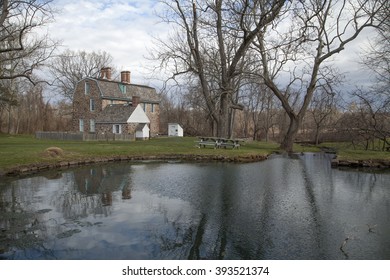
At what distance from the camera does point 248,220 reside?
758 cm

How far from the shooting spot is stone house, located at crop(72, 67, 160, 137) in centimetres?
3744

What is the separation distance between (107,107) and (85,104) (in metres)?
3.19

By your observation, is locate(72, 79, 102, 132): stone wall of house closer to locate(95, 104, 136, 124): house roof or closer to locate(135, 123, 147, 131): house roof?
locate(95, 104, 136, 124): house roof

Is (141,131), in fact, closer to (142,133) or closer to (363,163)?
(142,133)

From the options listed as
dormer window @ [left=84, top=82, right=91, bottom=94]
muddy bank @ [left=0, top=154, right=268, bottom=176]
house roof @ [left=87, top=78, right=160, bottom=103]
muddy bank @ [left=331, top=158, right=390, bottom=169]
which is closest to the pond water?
muddy bank @ [left=0, top=154, right=268, bottom=176]

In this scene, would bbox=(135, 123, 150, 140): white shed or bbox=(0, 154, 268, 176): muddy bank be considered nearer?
bbox=(0, 154, 268, 176): muddy bank

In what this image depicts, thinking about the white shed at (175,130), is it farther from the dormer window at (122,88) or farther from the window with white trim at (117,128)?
the window with white trim at (117,128)

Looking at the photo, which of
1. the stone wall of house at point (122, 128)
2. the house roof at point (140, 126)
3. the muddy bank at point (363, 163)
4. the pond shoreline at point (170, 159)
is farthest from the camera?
the house roof at point (140, 126)

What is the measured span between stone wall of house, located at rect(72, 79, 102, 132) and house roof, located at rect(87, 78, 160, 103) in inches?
33.9

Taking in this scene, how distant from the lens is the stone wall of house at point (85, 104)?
3910cm

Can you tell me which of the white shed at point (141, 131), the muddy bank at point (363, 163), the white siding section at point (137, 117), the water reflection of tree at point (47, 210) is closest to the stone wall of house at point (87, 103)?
the white shed at point (141, 131)

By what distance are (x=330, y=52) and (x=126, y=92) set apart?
87.6 feet

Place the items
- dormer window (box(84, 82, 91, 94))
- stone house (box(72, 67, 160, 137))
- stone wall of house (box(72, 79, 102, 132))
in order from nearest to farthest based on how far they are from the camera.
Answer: stone house (box(72, 67, 160, 137)), stone wall of house (box(72, 79, 102, 132)), dormer window (box(84, 82, 91, 94))

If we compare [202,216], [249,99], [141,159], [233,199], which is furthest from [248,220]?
[249,99]
